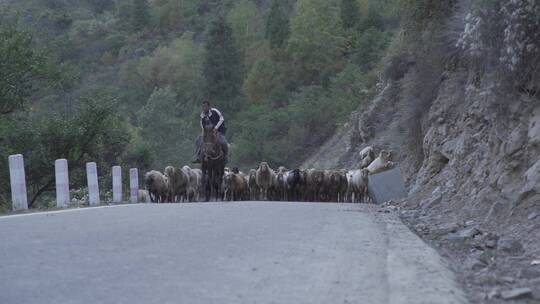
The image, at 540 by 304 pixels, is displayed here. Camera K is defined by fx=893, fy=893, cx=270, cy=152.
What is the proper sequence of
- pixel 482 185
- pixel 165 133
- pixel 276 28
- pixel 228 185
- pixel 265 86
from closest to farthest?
pixel 482 185 < pixel 228 185 < pixel 165 133 < pixel 265 86 < pixel 276 28

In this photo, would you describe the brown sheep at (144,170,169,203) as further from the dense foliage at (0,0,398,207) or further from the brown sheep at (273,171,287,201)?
the brown sheep at (273,171,287,201)

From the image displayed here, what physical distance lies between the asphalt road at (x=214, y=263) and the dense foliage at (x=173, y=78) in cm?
1722

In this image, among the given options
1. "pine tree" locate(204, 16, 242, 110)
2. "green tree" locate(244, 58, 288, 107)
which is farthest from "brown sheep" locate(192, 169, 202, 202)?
"pine tree" locate(204, 16, 242, 110)

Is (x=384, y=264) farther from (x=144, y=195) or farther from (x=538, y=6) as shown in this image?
(x=144, y=195)

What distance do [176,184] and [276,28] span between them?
74801mm

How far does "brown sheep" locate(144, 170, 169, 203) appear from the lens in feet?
93.6

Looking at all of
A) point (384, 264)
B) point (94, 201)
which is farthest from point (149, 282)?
point (94, 201)

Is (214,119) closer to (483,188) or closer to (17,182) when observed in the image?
(17,182)

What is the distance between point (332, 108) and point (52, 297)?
62.1m

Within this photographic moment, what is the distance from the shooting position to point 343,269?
7.49 meters

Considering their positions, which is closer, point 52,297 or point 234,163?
point 52,297

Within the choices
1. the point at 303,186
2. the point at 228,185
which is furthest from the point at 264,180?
the point at 228,185

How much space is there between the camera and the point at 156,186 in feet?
94.1

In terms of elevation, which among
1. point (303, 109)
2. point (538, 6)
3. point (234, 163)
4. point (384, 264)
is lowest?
point (234, 163)
